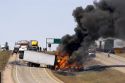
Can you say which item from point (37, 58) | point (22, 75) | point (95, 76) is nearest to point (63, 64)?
point (95, 76)

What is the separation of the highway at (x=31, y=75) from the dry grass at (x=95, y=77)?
2.44 metres

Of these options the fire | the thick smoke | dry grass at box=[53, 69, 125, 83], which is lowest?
dry grass at box=[53, 69, 125, 83]

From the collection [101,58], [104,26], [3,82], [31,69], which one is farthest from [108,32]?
[101,58]

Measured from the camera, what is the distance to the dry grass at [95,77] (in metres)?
87.6

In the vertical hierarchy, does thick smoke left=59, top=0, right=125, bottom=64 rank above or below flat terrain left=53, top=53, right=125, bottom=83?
above

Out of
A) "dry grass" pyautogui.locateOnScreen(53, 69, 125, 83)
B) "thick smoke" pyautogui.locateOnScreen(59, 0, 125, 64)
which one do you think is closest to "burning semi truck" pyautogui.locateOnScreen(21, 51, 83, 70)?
"dry grass" pyautogui.locateOnScreen(53, 69, 125, 83)

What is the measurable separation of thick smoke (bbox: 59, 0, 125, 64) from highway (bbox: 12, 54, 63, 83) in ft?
30.1

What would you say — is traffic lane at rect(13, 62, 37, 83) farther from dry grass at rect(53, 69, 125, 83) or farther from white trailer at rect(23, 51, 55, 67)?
dry grass at rect(53, 69, 125, 83)

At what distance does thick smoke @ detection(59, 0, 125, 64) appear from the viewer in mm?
51781

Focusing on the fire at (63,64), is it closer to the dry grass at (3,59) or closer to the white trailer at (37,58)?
the white trailer at (37,58)

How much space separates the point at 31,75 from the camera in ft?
294

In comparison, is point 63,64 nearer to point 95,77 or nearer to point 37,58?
point 95,77

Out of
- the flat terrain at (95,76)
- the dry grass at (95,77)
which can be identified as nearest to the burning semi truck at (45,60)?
the flat terrain at (95,76)

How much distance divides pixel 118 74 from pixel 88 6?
31.4 meters
